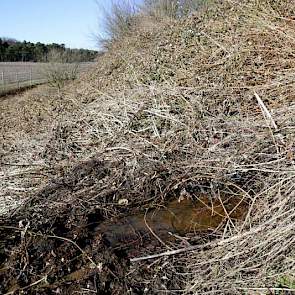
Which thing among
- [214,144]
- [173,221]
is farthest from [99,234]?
[214,144]

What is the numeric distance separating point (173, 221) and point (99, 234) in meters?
0.63

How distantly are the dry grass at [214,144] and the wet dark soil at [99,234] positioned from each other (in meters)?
0.04

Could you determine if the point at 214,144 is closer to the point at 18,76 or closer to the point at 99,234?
the point at 99,234

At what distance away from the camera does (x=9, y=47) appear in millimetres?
40844

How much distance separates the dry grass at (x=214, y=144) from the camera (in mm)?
2762

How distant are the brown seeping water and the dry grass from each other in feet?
0.37

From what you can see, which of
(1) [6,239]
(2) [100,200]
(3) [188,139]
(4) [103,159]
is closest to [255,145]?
(3) [188,139]

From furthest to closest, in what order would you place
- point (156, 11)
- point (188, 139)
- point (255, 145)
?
point (156, 11)
point (188, 139)
point (255, 145)

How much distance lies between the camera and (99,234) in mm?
3361

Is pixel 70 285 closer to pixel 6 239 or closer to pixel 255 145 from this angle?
pixel 6 239

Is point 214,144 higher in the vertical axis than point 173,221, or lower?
higher

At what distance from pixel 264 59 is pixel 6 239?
397 cm

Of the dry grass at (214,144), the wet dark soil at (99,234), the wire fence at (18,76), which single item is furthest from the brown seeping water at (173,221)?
the wire fence at (18,76)

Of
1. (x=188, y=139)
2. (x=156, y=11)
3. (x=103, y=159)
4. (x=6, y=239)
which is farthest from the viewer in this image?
(x=156, y=11)
